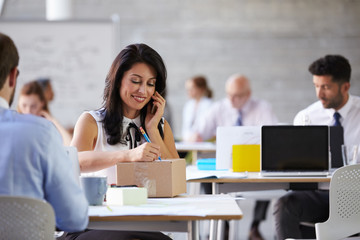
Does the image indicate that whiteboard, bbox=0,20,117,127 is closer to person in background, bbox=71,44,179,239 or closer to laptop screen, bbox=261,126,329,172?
laptop screen, bbox=261,126,329,172

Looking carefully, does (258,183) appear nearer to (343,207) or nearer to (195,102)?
(343,207)

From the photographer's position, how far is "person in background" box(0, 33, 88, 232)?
5.93 ft

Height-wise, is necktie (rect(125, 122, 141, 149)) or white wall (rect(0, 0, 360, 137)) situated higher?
white wall (rect(0, 0, 360, 137))

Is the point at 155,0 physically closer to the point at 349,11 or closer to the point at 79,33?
the point at 79,33

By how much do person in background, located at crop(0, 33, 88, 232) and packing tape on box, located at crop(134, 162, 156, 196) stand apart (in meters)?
0.55

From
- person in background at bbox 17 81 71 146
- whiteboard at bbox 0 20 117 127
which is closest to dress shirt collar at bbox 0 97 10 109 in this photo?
person in background at bbox 17 81 71 146

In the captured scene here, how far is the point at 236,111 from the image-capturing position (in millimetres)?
6715

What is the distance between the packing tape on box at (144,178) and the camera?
7.98 ft

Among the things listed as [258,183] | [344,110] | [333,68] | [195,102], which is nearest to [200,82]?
[195,102]

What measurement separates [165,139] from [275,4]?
562 centimetres

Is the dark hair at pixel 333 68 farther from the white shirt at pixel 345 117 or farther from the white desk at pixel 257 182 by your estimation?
the white desk at pixel 257 182

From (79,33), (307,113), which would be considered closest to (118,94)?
(307,113)

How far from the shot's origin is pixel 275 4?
8.41 m

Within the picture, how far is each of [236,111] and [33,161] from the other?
16.4 feet
